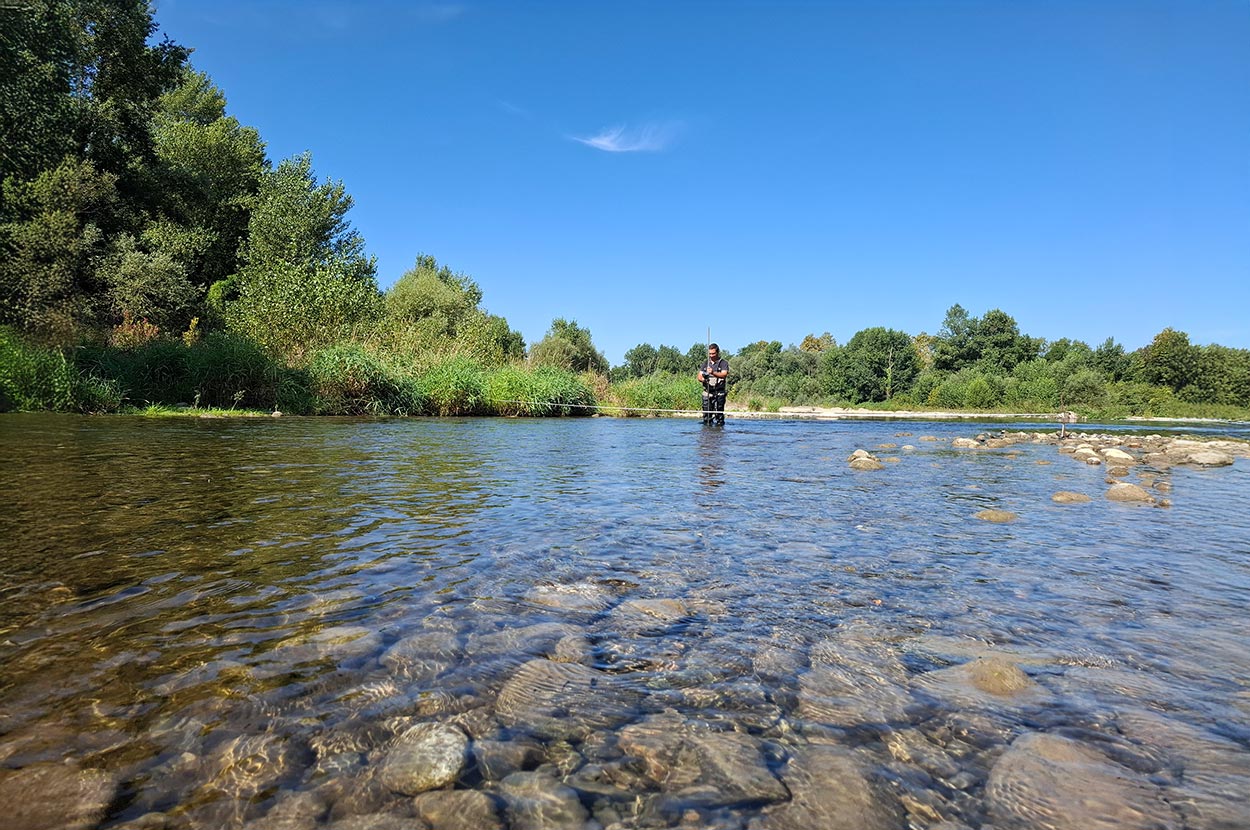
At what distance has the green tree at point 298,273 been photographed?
24.8m

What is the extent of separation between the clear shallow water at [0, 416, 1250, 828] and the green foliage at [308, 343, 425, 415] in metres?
15.2

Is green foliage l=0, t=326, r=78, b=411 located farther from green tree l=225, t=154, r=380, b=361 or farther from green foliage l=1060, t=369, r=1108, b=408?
green foliage l=1060, t=369, r=1108, b=408

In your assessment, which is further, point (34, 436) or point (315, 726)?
point (34, 436)

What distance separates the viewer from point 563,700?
229cm

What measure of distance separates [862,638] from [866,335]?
3704 inches

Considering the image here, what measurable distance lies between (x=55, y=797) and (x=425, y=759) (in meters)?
0.94

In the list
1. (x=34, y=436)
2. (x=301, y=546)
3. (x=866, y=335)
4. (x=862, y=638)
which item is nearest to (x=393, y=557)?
(x=301, y=546)

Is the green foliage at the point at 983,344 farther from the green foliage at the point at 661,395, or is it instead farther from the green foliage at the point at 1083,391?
the green foliage at the point at 661,395

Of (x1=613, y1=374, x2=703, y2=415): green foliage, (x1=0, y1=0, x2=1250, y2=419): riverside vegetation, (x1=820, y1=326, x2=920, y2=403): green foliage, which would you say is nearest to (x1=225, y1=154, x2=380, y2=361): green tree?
(x1=0, y1=0, x2=1250, y2=419): riverside vegetation

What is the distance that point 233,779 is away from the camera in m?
1.76

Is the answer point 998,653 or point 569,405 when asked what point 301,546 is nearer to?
point 998,653

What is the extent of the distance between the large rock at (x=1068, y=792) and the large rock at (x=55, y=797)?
7.91 feet

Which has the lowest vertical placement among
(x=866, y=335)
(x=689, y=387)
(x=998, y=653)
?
(x=998, y=653)

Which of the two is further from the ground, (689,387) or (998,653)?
(689,387)
